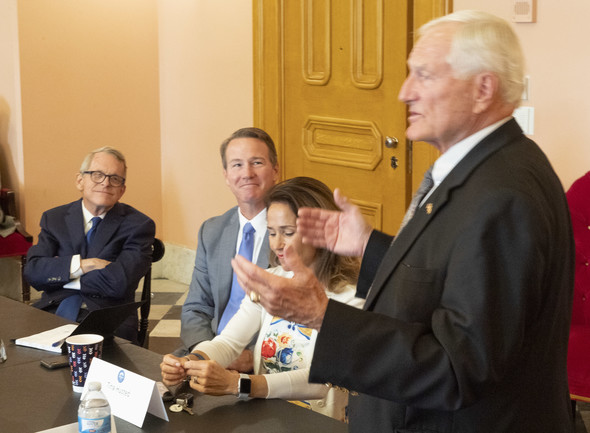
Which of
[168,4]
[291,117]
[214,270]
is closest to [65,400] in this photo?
[214,270]

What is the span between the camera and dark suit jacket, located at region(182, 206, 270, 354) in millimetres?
3176

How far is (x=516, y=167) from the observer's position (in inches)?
61.4

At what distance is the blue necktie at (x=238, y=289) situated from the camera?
3.17m

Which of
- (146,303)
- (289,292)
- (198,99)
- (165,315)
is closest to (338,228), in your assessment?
(289,292)

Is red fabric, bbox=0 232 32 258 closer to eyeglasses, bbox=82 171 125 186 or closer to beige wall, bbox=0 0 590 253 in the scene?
beige wall, bbox=0 0 590 253

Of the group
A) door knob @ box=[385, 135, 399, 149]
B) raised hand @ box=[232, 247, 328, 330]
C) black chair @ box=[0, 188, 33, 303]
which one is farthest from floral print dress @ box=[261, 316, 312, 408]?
black chair @ box=[0, 188, 33, 303]

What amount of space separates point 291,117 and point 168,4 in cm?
161

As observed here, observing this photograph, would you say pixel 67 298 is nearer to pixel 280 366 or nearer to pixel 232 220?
pixel 232 220

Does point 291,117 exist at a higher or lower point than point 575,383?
higher

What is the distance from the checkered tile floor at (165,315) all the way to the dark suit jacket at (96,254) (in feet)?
3.57

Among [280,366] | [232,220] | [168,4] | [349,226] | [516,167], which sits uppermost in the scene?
[168,4]

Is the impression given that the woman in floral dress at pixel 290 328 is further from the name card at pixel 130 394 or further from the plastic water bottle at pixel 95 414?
the plastic water bottle at pixel 95 414

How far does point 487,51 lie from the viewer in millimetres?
1573

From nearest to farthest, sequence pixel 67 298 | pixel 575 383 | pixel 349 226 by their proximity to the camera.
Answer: pixel 349 226, pixel 575 383, pixel 67 298
